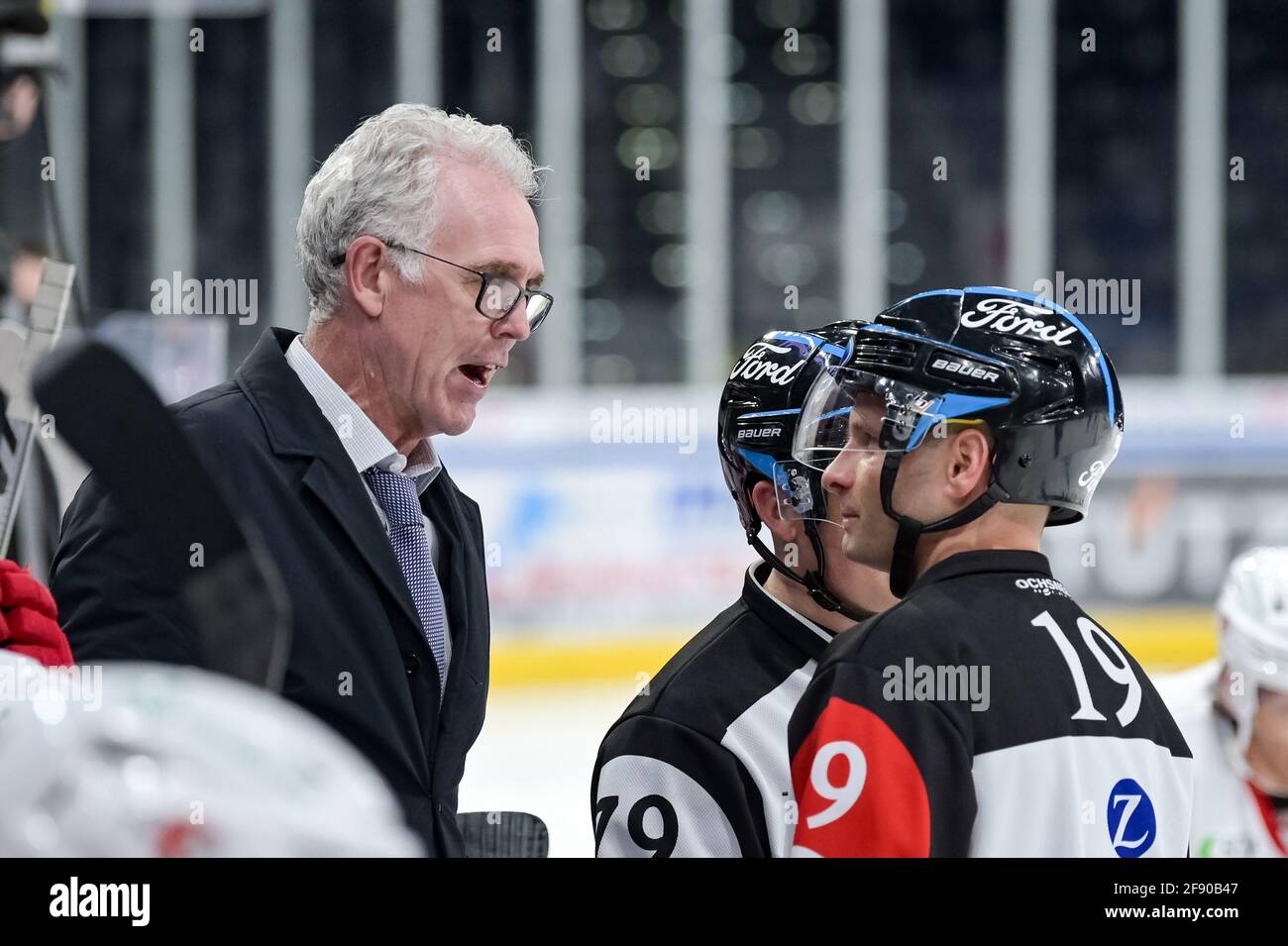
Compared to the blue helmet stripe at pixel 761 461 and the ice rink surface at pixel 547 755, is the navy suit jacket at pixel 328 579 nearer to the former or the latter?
the blue helmet stripe at pixel 761 461

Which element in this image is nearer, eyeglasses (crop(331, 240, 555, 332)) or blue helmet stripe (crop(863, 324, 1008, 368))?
blue helmet stripe (crop(863, 324, 1008, 368))

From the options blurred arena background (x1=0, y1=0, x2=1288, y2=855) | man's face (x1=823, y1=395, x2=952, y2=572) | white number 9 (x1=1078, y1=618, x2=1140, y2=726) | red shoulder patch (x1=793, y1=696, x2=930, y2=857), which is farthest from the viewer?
blurred arena background (x1=0, y1=0, x2=1288, y2=855)

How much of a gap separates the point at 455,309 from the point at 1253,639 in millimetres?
1311

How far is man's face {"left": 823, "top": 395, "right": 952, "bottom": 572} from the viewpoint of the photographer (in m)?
1.30

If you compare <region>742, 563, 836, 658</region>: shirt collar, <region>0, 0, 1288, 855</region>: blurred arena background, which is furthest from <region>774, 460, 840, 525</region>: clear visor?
<region>0, 0, 1288, 855</region>: blurred arena background

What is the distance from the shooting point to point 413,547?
66.4 inches

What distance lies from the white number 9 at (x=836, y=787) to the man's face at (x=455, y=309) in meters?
0.78

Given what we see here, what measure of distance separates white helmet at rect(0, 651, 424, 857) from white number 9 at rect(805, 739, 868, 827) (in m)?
0.60

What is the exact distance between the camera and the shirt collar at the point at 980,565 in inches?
48.3

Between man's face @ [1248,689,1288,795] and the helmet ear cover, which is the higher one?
the helmet ear cover

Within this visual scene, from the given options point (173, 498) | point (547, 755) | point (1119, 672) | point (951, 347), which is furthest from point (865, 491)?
point (547, 755)

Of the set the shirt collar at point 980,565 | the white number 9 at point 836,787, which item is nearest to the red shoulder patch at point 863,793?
the white number 9 at point 836,787

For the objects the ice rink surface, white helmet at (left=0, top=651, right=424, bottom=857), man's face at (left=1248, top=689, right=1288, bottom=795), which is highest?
white helmet at (left=0, top=651, right=424, bottom=857)

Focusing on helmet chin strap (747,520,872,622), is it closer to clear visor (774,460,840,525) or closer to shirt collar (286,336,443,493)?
clear visor (774,460,840,525)
